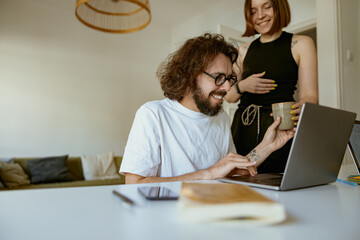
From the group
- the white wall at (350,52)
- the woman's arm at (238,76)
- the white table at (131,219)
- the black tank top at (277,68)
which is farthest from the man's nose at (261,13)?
the white wall at (350,52)

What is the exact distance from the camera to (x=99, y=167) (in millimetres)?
4359

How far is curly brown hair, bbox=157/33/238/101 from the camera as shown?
4.41 feet

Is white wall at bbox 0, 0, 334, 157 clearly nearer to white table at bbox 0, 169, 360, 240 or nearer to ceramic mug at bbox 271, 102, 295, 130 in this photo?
ceramic mug at bbox 271, 102, 295, 130

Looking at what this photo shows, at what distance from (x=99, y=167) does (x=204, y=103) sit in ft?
11.3

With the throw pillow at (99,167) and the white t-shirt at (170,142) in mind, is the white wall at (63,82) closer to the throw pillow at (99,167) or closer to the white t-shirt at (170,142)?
the throw pillow at (99,167)

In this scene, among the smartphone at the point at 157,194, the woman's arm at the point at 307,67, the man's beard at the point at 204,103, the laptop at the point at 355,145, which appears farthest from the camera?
the woman's arm at the point at 307,67

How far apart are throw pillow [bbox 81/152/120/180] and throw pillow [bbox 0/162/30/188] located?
82 centimetres

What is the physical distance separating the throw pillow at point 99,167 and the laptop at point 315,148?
3.75 m

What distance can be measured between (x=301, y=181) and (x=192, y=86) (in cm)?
75

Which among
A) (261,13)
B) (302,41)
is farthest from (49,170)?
(302,41)

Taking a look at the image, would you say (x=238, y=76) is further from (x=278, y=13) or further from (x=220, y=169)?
(x=220, y=169)

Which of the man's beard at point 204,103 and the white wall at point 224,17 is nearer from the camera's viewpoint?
the man's beard at point 204,103

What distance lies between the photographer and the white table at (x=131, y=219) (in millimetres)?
380

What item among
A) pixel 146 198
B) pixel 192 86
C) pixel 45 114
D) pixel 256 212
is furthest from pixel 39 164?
pixel 256 212
